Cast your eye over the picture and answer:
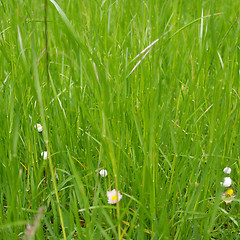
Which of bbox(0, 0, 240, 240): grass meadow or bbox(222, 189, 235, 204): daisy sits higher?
bbox(0, 0, 240, 240): grass meadow

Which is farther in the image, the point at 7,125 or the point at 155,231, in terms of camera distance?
the point at 7,125

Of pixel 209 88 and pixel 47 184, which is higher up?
pixel 209 88

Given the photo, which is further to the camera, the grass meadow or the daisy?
the daisy

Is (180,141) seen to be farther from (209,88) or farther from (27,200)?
(27,200)

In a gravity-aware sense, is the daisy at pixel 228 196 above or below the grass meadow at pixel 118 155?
below

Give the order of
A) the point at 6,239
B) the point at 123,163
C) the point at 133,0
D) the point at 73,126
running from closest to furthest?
the point at 6,239
the point at 123,163
the point at 73,126
the point at 133,0

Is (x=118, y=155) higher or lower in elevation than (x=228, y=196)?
higher

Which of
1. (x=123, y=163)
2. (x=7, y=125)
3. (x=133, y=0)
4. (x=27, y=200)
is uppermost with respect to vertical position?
(x=133, y=0)

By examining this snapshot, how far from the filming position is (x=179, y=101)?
1256 mm

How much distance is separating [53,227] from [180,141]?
1.45 feet

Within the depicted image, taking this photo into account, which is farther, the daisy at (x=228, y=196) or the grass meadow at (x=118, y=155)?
the daisy at (x=228, y=196)

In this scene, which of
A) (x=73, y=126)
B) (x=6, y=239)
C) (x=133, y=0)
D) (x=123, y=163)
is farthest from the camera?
(x=133, y=0)

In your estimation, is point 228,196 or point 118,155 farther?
point 228,196

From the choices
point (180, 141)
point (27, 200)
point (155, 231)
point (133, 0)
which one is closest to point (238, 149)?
point (180, 141)
